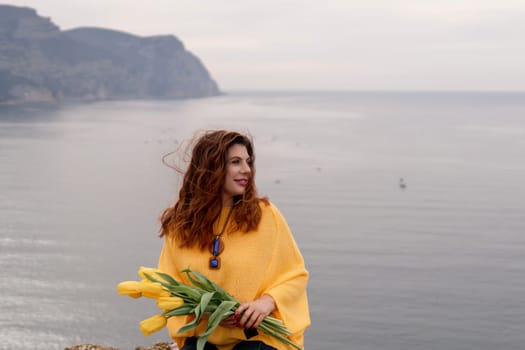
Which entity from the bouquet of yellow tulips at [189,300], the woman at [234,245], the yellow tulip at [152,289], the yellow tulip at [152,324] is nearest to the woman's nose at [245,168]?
the woman at [234,245]

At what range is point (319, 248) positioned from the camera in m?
37.6

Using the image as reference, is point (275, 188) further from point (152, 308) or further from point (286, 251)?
point (286, 251)

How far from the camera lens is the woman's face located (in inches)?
142

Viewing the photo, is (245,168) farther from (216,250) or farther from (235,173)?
(216,250)

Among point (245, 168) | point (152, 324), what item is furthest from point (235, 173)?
point (152, 324)

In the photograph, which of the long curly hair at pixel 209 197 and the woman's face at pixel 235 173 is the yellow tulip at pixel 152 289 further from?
the woman's face at pixel 235 173

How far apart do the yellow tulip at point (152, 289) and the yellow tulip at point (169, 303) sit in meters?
0.04

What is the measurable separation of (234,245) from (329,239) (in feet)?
119

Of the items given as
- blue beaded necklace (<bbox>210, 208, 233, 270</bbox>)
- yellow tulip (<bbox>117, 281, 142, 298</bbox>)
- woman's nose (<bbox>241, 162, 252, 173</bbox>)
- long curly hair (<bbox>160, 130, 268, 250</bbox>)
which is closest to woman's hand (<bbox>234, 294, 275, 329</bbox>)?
blue beaded necklace (<bbox>210, 208, 233, 270</bbox>)

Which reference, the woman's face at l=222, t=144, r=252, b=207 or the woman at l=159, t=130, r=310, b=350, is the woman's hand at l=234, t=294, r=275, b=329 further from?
the woman's face at l=222, t=144, r=252, b=207

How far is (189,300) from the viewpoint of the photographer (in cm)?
336

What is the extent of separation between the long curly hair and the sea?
0.35 metres

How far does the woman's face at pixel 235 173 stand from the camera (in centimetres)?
360

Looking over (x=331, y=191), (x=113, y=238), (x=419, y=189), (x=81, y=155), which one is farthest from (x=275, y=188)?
(x=81, y=155)
